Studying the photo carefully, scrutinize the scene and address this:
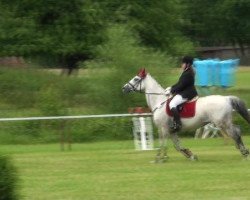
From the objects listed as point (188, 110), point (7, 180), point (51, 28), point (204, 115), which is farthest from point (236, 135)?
point (51, 28)

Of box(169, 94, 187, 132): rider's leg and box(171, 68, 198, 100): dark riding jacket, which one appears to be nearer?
box(171, 68, 198, 100): dark riding jacket

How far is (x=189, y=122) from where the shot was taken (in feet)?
59.9

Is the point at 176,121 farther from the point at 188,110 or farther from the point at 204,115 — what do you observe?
the point at 204,115

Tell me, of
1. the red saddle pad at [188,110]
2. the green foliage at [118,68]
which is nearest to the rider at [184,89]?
the red saddle pad at [188,110]

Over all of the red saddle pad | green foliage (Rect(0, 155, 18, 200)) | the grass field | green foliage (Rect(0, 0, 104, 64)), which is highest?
green foliage (Rect(0, 0, 104, 64))

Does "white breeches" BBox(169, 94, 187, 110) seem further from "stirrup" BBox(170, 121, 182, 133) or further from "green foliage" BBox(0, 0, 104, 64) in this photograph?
"green foliage" BBox(0, 0, 104, 64)

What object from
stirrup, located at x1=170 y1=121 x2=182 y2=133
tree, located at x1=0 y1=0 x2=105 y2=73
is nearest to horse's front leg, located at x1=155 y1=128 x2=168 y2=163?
stirrup, located at x1=170 y1=121 x2=182 y2=133

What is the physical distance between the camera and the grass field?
12.7m

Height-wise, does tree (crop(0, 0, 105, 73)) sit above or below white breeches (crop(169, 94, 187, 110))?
above

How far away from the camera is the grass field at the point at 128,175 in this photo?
499 inches

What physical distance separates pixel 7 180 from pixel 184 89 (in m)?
8.96

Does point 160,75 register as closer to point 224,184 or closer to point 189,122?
point 189,122

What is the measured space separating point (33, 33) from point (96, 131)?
657 inches

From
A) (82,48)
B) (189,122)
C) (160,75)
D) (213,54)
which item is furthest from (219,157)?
(213,54)
